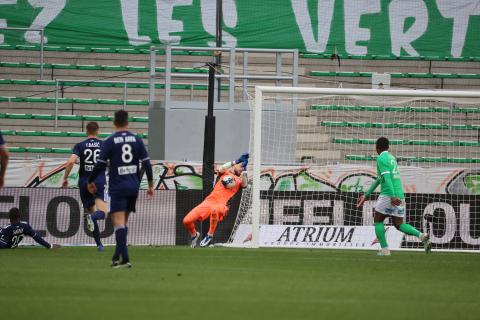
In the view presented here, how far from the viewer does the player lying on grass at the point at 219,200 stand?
18.5m

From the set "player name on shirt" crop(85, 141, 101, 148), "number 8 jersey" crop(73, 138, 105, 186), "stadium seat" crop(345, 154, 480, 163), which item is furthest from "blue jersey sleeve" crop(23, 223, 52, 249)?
"stadium seat" crop(345, 154, 480, 163)

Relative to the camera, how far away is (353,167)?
834 inches

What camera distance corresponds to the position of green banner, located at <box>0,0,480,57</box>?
2861 centimetres

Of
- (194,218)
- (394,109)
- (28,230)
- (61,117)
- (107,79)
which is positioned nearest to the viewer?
(28,230)

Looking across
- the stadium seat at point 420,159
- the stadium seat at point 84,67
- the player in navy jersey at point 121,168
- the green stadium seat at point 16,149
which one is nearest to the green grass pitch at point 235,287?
the player in navy jersey at point 121,168

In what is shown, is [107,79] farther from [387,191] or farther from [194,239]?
[387,191]

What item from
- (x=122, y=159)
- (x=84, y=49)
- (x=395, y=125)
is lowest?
(x=122, y=159)

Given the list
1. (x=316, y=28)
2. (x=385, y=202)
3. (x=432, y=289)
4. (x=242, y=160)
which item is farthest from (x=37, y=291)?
(x=316, y=28)

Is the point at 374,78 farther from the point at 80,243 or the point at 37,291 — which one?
the point at 37,291

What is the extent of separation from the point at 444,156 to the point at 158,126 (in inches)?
260

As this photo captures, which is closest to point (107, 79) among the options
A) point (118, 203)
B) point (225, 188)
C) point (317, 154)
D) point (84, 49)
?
point (84, 49)

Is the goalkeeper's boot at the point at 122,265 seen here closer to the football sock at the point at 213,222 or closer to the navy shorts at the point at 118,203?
the navy shorts at the point at 118,203

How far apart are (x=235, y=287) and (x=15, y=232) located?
7424 mm

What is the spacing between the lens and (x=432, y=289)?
11.1 metres
